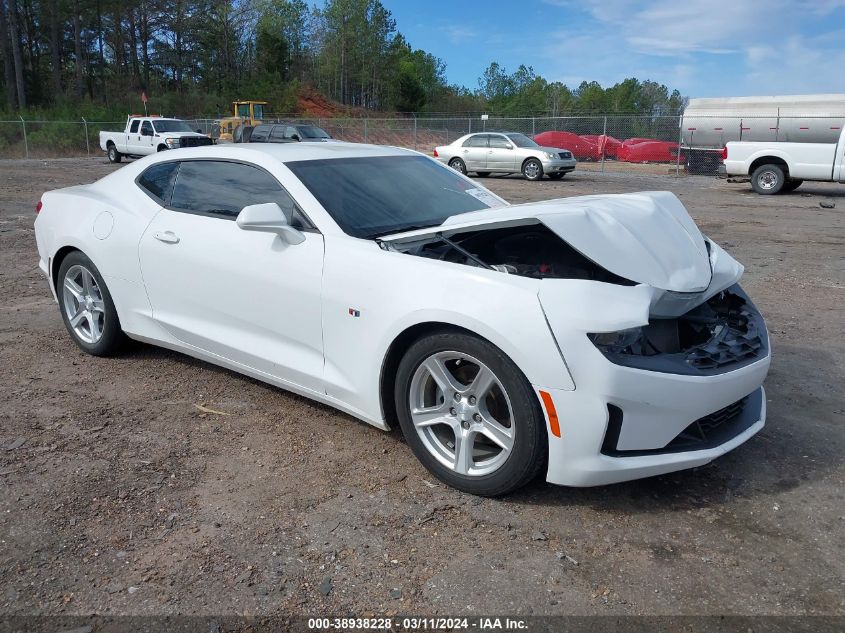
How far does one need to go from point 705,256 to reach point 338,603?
245cm

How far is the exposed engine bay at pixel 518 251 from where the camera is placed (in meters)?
3.54

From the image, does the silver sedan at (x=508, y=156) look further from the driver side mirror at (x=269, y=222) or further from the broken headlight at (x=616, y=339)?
the broken headlight at (x=616, y=339)

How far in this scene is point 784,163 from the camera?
17094mm

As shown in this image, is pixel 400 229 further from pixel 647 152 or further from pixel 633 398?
pixel 647 152

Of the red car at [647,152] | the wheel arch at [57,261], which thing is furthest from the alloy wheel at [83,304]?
the red car at [647,152]

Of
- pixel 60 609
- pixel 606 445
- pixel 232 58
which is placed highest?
pixel 232 58

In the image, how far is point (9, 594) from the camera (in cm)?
246

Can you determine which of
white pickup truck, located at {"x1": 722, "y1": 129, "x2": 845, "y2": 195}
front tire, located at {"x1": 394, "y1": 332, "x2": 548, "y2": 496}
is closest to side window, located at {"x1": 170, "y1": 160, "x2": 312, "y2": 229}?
front tire, located at {"x1": 394, "y1": 332, "x2": 548, "y2": 496}

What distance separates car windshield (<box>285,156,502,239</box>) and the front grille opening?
1586 mm

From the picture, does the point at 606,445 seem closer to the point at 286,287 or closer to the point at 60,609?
the point at 286,287

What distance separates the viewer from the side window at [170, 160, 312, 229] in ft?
12.7

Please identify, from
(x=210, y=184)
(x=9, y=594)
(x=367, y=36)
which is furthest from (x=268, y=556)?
(x=367, y=36)

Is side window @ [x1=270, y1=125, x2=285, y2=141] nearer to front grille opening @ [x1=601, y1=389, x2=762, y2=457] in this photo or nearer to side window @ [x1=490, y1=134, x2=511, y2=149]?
side window @ [x1=490, y1=134, x2=511, y2=149]

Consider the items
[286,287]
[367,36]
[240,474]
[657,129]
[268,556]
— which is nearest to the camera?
[268,556]
